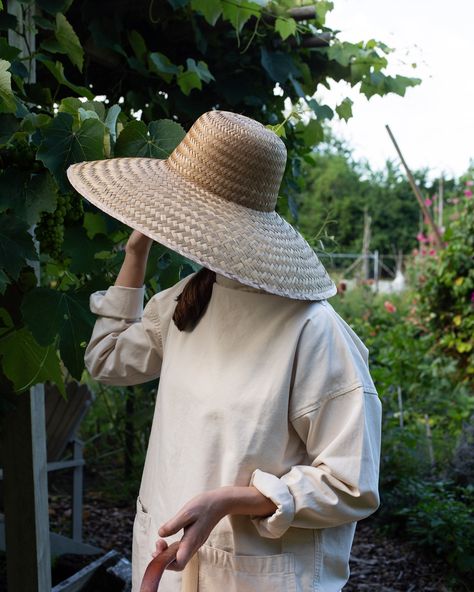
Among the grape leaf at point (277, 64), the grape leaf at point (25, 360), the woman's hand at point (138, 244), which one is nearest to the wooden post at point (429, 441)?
the grape leaf at point (277, 64)

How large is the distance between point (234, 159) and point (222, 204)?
76 millimetres

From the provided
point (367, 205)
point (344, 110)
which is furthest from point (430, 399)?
point (367, 205)

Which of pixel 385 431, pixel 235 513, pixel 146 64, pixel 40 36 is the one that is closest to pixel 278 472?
pixel 235 513

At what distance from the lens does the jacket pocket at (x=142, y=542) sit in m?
1.38

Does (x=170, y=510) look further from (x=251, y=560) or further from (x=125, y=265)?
(x=125, y=265)

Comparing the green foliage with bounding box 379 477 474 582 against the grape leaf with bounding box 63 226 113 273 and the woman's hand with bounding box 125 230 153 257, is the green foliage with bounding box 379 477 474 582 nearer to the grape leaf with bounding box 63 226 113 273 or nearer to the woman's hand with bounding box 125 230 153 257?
the grape leaf with bounding box 63 226 113 273

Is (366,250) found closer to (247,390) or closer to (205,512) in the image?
(247,390)

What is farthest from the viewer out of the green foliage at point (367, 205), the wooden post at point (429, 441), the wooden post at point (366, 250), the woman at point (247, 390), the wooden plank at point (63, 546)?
the green foliage at point (367, 205)

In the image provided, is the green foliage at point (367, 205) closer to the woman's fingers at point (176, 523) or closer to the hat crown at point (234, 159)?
the hat crown at point (234, 159)

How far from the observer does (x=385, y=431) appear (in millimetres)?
4410

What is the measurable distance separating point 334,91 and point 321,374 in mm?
1918

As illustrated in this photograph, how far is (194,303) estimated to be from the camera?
1386 mm

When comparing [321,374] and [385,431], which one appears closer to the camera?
[321,374]

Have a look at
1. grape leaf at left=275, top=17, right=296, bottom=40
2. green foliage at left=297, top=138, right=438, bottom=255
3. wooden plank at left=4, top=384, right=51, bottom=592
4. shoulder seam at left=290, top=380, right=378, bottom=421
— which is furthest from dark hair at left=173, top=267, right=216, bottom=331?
green foliage at left=297, top=138, right=438, bottom=255
